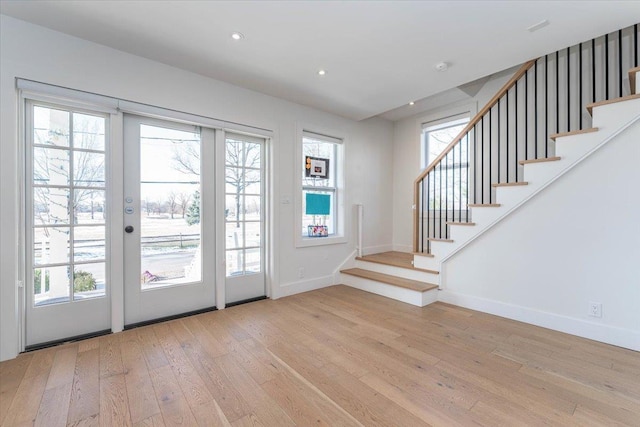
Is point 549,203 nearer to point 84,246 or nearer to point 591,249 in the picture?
point 591,249

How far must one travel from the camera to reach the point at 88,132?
104 inches

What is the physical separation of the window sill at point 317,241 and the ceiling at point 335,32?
2131 millimetres

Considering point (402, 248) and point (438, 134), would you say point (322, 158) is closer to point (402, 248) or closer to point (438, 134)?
point (438, 134)

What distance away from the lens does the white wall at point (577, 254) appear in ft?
8.02

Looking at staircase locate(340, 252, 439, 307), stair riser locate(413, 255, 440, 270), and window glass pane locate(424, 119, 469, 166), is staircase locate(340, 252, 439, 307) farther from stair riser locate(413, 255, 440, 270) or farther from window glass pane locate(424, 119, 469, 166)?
window glass pane locate(424, 119, 469, 166)

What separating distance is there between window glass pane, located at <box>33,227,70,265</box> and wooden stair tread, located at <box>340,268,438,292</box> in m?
3.40

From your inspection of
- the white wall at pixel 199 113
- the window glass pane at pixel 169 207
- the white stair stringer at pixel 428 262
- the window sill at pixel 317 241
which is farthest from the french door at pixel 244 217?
the white stair stringer at pixel 428 262

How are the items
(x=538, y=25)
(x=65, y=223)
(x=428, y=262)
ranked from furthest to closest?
(x=428, y=262) < (x=65, y=223) < (x=538, y=25)

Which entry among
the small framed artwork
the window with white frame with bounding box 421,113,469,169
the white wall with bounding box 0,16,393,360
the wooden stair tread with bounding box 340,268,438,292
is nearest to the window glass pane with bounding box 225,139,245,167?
the white wall with bounding box 0,16,393,360

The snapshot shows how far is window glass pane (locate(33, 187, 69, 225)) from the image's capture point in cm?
242

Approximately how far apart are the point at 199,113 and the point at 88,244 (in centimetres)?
172

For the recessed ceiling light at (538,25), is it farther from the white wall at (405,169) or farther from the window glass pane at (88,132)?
the window glass pane at (88,132)

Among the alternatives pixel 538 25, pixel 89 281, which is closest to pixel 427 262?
pixel 538 25

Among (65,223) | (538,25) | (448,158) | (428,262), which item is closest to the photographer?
(538,25)
